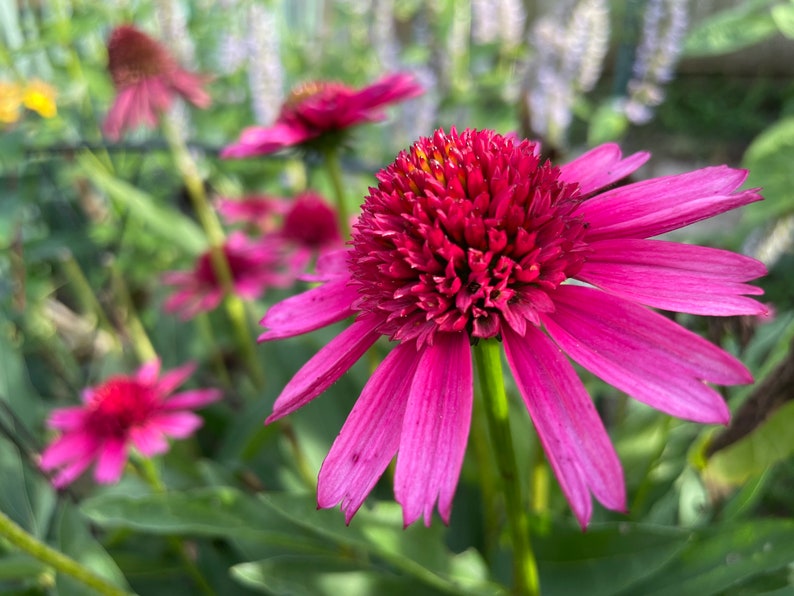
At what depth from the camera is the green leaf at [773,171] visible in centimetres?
63

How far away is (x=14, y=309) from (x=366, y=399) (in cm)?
95

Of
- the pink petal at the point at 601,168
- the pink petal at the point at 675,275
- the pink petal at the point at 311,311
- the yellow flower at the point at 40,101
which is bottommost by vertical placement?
the yellow flower at the point at 40,101

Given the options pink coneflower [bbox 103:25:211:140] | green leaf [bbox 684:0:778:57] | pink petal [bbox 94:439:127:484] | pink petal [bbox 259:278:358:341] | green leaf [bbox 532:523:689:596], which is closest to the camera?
pink petal [bbox 259:278:358:341]

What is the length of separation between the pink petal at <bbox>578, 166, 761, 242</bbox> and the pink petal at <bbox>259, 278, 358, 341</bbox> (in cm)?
15

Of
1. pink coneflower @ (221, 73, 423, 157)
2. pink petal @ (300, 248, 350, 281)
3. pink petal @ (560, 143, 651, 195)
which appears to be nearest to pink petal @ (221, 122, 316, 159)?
pink coneflower @ (221, 73, 423, 157)

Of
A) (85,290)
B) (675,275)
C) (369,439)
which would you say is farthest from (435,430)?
(85,290)

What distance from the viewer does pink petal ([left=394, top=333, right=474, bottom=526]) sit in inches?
11.9

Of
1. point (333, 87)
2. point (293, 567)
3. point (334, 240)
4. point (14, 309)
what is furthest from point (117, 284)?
point (293, 567)

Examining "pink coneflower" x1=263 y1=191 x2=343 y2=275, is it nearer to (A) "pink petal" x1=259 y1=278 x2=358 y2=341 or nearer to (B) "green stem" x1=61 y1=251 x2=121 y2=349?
(B) "green stem" x1=61 y1=251 x2=121 y2=349

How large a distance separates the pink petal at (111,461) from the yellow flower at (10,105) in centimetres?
68

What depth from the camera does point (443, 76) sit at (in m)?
1.27

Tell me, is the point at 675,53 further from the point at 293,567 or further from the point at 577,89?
the point at 293,567

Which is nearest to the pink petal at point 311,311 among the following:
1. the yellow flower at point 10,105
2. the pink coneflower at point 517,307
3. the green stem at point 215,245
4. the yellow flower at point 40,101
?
the pink coneflower at point 517,307

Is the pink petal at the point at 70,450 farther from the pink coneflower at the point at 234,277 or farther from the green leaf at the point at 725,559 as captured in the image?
the green leaf at the point at 725,559
